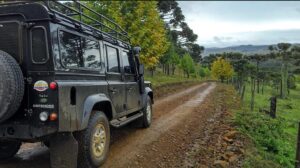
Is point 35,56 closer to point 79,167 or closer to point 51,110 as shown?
point 51,110

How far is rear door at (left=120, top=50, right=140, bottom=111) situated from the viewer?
8.62 meters

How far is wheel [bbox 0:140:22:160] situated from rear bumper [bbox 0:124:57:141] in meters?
1.46

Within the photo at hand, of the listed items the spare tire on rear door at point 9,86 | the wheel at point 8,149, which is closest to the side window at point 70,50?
the spare tire on rear door at point 9,86

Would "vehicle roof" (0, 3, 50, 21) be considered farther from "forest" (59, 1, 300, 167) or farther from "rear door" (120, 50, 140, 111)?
"forest" (59, 1, 300, 167)

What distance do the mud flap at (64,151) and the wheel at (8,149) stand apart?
1.57m

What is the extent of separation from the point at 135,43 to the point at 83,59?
53.5ft

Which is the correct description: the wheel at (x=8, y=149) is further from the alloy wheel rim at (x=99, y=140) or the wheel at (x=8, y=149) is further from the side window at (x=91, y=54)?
the side window at (x=91, y=54)

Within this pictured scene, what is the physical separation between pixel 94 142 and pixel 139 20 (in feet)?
56.1

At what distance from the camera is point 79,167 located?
19.6 feet

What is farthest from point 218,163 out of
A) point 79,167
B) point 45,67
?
point 45,67

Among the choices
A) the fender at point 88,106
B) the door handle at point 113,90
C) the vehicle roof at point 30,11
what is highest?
the vehicle roof at point 30,11

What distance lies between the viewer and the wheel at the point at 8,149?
678 cm

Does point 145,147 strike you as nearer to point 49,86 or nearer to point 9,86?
point 49,86

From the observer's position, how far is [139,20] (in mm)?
22578
